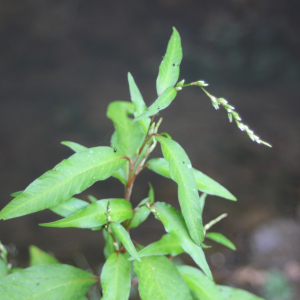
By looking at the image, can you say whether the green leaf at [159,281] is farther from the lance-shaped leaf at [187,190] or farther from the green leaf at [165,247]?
the lance-shaped leaf at [187,190]

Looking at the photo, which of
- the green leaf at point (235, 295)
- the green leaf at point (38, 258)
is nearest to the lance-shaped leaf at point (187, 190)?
the green leaf at point (235, 295)

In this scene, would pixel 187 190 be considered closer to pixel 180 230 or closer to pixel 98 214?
pixel 180 230

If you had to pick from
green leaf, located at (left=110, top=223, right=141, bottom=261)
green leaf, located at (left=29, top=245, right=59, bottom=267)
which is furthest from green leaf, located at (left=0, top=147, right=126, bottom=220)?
green leaf, located at (left=29, top=245, right=59, bottom=267)

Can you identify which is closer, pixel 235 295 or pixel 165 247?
pixel 165 247

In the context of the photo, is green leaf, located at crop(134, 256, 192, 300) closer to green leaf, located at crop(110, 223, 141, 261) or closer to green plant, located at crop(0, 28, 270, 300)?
green plant, located at crop(0, 28, 270, 300)

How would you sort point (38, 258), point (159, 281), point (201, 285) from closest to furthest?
point (159, 281) < point (201, 285) < point (38, 258)

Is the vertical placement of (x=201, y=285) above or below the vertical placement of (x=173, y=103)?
below

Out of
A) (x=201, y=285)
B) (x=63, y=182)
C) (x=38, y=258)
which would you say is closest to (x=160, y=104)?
(x=63, y=182)
